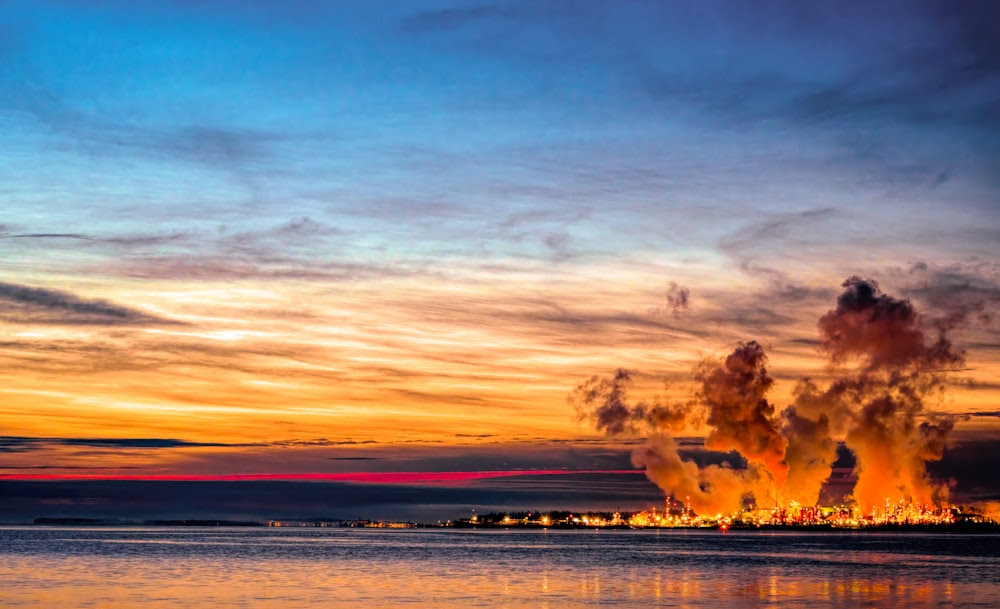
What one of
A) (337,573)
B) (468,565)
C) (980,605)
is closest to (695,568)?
(468,565)

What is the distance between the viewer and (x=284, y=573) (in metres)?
125

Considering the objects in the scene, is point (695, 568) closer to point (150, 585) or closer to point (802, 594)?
point (802, 594)

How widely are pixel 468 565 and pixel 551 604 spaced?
2916 inches

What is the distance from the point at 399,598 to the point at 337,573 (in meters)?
40.7

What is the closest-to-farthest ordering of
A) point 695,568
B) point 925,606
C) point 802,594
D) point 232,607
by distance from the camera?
point 232,607 < point 925,606 < point 802,594 < point 695,568

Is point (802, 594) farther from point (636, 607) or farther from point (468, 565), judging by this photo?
point (468, 565)

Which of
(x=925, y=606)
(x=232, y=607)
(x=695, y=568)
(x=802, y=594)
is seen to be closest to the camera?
(x=232, y=607)

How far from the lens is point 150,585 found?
331 feet

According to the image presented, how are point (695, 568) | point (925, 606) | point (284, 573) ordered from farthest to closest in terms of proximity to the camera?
point (695, 568), point (284, 573), point (925, 606)

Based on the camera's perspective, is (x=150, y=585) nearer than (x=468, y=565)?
Yes

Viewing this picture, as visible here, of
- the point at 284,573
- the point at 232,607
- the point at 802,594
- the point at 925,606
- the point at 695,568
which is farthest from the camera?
the point at 695,568

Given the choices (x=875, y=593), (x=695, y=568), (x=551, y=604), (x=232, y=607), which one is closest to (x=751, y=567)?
(x=695, y=568)

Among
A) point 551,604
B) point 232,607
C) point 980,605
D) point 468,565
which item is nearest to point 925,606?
point 980,605

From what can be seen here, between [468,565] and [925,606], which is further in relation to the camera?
[468,565]
